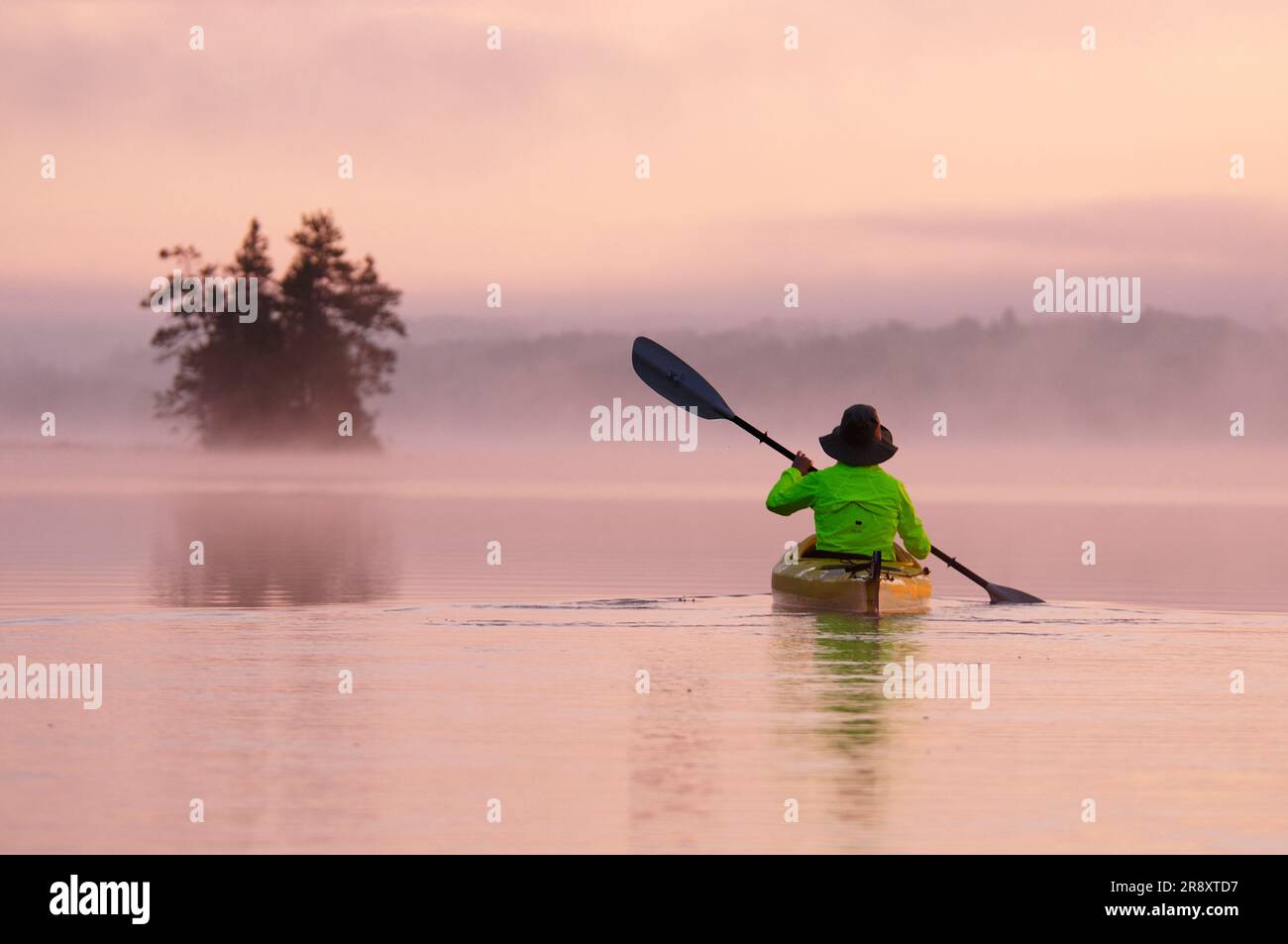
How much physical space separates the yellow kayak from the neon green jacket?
19 centimetres

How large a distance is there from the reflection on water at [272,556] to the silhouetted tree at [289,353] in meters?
55.3

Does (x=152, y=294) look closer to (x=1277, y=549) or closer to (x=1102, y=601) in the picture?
(x=1277, y=549)

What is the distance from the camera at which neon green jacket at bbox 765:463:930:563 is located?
2102cm

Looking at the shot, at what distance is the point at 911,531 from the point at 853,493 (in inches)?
36.2

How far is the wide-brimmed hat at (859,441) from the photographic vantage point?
68.9ft

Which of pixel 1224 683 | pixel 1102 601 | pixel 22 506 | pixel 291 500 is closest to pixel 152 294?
pixel 291 500

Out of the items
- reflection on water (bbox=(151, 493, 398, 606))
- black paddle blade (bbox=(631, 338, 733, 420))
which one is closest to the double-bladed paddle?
A: black paddle blade (bbox=(631, 338, 733, 420))

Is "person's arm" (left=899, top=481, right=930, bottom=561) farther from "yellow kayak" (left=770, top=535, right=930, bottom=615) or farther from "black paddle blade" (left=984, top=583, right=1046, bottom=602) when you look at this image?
"black paddle blade" (left=984, top=583, right=1046, bottom=602)

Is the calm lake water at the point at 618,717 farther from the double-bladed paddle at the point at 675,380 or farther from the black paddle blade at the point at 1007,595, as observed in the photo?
the double-bladed paddle at the point at 675,380

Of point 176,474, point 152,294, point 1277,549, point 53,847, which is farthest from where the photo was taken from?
point 152,294

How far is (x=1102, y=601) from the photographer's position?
81.1 feet

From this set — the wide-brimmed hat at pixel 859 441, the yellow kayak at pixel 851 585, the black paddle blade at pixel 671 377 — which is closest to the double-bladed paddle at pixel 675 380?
the black paddle blade at pixel 671 377

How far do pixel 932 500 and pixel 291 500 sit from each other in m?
16.4

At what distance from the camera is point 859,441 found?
21.0m
